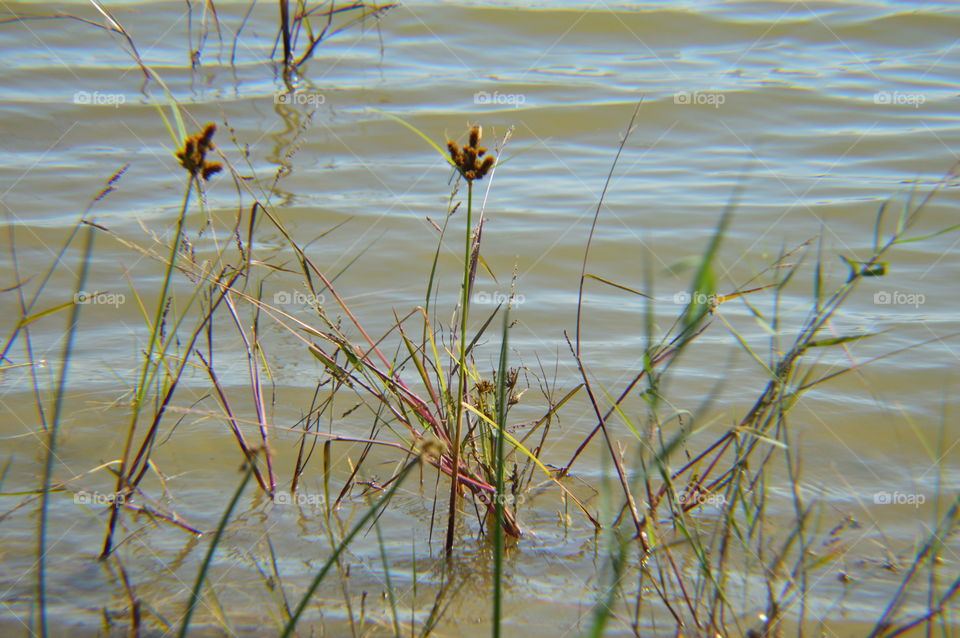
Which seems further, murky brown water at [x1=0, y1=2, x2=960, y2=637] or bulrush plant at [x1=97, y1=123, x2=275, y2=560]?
murky brown water at [x1=0, y1=2, x2=960, y2=637]

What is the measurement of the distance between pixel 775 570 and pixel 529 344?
1662 mm

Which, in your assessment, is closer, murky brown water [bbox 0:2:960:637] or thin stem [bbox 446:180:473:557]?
thin stem [bbox 446:180:473:557]

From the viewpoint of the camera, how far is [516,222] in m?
4.28

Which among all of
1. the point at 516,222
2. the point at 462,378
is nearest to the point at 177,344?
the point at 462,378

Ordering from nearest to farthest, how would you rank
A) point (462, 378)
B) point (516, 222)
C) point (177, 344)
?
point (462, 378), point (177, 344), point (516, 222)

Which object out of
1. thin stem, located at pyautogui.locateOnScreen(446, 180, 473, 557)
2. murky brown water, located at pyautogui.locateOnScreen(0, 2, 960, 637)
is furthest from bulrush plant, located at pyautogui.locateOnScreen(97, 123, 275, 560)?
thin stem, located at pyautogui.locateOnScreen(446, 180, 473, 557)

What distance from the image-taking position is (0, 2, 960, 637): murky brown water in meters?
2.04

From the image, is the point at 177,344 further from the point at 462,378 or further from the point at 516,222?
the point at 516,222

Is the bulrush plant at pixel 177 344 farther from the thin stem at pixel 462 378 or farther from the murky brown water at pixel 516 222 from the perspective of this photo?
the thin stem at pixel 462 378

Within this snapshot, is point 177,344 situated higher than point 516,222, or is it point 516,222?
point 516,222

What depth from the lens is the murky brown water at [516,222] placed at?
2043 millimetres

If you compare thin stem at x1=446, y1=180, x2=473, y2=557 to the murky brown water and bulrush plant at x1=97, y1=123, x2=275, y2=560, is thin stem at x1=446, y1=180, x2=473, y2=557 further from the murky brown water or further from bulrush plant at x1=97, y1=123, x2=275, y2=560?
bulrush plant at x1=97, y1=123, x2=275, y2=560

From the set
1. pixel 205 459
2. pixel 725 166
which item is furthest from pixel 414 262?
pixel 725 166

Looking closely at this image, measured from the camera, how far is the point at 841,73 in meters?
6.43
